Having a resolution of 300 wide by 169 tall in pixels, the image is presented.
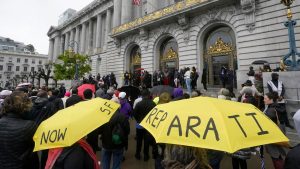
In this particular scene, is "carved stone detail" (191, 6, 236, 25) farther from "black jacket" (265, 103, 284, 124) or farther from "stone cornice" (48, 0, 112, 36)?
"stone cornice" (48, 0, 112, 36)

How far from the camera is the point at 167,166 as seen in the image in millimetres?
2215

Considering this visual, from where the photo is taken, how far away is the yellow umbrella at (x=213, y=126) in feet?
5.97

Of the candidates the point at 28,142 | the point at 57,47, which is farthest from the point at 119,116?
the point at 57,47

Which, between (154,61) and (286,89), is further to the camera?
(154,61)

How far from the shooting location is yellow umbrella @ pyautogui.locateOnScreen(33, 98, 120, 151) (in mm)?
2309

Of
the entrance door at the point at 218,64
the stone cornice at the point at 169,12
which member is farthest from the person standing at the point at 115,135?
the entrance door at the point at 218,64

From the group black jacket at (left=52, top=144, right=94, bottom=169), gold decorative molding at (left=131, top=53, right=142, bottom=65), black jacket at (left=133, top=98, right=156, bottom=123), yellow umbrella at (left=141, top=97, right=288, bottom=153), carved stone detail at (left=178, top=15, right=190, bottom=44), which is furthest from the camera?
gold decorative molding at (left=131, top=53, right=142, bottom=65)

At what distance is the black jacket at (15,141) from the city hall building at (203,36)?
15933mm

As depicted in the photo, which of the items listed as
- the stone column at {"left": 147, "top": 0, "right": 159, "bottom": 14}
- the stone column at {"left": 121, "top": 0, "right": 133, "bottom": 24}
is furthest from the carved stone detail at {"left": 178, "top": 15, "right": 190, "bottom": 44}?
the stone column at {"left": 121, "top": 0, "right": 133, "bottom": 24}

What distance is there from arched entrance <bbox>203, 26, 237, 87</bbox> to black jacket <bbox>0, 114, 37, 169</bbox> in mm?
18754

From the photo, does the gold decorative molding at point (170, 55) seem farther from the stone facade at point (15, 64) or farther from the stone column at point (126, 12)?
the stone facade at point (15, 64)

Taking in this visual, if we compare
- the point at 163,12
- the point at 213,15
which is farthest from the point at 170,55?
the point at 213,15

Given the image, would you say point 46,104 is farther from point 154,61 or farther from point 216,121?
point 154,61

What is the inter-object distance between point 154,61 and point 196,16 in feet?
24.4
